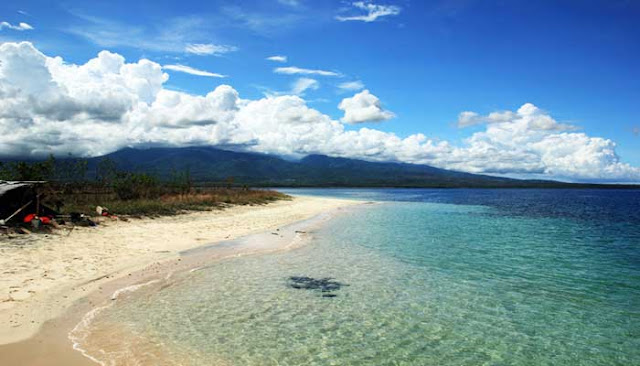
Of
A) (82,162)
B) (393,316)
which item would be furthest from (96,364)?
(82,162)

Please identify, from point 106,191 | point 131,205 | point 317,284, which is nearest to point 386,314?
point 317,284

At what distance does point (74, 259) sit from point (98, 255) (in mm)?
1382

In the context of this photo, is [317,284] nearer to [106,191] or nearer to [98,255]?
[98,255]

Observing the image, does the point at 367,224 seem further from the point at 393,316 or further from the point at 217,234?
the point at 393,316

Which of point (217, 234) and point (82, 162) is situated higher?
point (82, 162)

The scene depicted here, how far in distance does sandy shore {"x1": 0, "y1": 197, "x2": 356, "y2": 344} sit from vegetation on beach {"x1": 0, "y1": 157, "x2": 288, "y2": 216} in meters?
3.96

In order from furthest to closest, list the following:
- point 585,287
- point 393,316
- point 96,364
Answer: point 585,287
point 393,316
point 96,364

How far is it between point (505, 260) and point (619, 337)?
11.9 metres

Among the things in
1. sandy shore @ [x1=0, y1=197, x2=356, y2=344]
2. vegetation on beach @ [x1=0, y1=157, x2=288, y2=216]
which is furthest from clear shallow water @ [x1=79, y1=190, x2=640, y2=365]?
vegetation on beach @ [x1=0, y1=157, x2=288, y2=216]

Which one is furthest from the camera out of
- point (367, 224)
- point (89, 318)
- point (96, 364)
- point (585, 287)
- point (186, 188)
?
point (186, 188)

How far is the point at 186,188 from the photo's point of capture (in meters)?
56.9

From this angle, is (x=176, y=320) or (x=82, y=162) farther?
(x=82, y=162)

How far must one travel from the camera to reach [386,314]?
12836 mm

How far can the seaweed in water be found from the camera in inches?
606
